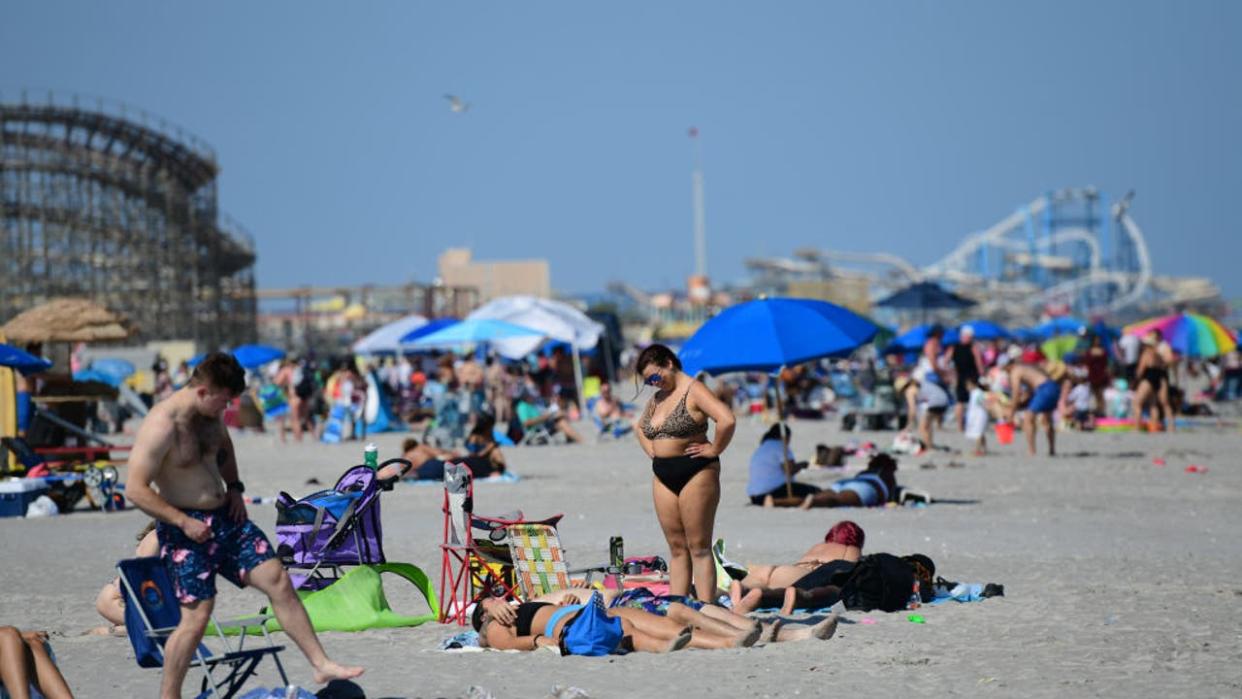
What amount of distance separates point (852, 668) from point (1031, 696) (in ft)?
2.87

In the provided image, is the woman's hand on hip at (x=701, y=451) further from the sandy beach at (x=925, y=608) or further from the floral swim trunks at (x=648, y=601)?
the sandy beach at (x=925, y=608)

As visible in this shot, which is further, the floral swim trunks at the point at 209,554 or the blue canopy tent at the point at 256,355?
the blue canopy tent at the point at 256,355

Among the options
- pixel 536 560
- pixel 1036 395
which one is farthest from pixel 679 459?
pixel 1036 395

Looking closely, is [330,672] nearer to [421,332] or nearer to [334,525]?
[334,525]

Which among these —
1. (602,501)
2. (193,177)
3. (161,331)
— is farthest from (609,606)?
(193,177)

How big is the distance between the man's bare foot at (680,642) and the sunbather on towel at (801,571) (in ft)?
3.15

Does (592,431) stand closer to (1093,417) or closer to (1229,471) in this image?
(1093,417)

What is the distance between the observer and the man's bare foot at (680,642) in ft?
24.3

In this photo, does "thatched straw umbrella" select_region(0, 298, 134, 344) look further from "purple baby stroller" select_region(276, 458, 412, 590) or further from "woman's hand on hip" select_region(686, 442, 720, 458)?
"woman's hand on hip" select_region(686, 442, 720, 458)

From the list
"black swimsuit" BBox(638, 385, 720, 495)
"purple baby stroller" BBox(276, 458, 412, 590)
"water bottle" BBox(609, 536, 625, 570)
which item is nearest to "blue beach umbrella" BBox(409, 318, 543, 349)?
"water bottle" BBox(609, 536, 625, 570)

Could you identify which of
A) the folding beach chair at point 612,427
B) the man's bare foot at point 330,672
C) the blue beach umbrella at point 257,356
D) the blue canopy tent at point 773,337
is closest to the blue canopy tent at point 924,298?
the folding beach chair at point 612,427

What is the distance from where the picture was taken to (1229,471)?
1736 centimetres

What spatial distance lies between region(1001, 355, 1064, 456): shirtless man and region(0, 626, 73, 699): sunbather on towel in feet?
47.2

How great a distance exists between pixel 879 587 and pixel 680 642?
164cm
